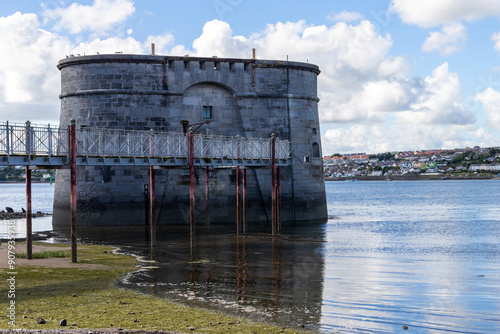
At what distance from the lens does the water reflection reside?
1750 cm

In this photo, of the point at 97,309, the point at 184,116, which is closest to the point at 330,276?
the point at 97,309

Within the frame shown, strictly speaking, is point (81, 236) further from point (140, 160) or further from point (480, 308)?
point (480, 308)

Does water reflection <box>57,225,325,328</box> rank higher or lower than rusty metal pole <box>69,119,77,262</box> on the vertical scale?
lower

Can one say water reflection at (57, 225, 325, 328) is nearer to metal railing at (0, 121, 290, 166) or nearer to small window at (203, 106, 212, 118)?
metal railing at (0, 121, 290, 166)

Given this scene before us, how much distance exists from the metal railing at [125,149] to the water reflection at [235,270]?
4.21 meters

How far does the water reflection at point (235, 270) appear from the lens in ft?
57.4

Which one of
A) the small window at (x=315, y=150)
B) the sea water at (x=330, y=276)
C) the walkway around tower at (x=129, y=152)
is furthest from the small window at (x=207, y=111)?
the small window at (x=315, y=150)

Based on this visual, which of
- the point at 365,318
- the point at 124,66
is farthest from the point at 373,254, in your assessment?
the point at 124,66

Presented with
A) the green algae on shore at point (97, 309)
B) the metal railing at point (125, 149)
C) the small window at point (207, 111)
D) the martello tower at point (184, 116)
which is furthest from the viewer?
the small window at point (207, 111)

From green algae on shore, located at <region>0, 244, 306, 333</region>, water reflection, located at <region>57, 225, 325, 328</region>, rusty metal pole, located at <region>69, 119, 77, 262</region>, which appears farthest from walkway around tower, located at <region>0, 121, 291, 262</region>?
green algae on shore, located at <region>0, 244, 306, 333</region>

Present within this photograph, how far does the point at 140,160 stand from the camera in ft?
97.3

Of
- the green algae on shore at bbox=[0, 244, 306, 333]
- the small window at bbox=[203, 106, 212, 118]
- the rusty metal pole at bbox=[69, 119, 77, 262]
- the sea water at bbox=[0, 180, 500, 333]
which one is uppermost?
the small window at bbox=[203, 106, 212, 118]

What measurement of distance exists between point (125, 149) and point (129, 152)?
3.20 feet

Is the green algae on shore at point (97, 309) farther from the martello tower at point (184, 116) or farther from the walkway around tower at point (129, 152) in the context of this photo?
the martello tower at point (184, 116)
